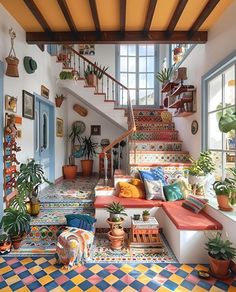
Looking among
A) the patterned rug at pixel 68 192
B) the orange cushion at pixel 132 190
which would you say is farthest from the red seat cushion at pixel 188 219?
the patterned rug at pixel 68 192

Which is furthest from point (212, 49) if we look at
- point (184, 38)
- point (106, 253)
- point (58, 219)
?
point (58, 219)

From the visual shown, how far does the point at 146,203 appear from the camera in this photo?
125 inches

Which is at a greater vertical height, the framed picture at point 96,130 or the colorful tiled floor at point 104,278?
the framed picture at point 96,130

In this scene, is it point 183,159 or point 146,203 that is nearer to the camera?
point 146,203

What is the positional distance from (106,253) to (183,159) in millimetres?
2408

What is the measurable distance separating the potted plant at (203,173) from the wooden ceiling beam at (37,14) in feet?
9.67

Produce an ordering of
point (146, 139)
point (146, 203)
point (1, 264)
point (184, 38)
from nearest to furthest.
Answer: point (1, 264) → point (146, 203) → point (184, 38) → point (146, 139)

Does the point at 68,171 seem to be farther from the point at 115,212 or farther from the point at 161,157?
the point at 115,212

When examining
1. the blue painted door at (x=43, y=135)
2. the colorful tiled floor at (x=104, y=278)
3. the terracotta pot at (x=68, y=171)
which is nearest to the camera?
the colorful tiled floor at (x=104, y=278)

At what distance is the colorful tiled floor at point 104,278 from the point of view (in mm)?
1992

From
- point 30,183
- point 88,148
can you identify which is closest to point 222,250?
point 30,183

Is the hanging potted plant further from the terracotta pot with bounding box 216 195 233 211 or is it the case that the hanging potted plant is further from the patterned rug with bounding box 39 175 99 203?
the terracotta pot with bounding box 216 195 233 211

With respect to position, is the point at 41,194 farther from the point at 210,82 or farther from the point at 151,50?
the point at 151,50

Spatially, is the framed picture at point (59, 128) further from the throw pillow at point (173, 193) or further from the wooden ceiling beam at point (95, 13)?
the throw pillow at point (173, 193)
